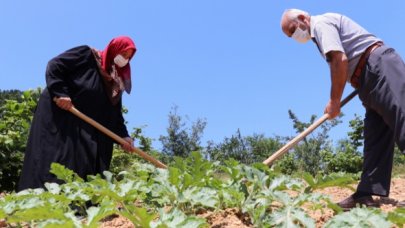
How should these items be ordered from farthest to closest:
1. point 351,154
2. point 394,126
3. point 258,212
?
1. point 351,154
2. point 394,126
3. point 258,212

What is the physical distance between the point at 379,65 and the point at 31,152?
2738 millimetres

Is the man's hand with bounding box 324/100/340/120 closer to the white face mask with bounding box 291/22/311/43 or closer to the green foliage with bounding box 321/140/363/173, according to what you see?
the white face mask with bounding box 291/22/311/43

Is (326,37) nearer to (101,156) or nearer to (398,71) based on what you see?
(398,71)

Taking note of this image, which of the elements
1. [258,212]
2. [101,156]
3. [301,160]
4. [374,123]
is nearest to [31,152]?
[101,156]

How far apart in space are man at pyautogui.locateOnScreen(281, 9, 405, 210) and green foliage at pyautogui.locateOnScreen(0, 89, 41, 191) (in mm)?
3648

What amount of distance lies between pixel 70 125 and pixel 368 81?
7.63ft

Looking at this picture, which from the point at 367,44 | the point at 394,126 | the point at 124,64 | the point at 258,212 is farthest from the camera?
the point at 124,64

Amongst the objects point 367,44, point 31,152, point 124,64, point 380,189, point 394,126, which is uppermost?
point 124,64

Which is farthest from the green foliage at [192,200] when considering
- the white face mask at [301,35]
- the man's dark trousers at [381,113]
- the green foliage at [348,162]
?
the green foliage at [348,162]

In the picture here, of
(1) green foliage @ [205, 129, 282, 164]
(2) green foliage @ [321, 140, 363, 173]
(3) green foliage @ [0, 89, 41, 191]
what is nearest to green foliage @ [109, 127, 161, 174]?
(3) green foliage @ [0, 89, 41, 191]

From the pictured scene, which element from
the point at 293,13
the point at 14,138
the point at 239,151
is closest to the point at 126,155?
the point at 14,138

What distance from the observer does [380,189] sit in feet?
11.2

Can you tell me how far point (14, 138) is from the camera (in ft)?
19.4

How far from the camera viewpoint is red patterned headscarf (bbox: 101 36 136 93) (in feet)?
14.8
